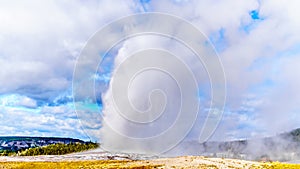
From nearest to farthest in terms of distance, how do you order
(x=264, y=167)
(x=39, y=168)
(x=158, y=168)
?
(x=158, y=168)
(x=264, y=167)
(x=39, y=168)

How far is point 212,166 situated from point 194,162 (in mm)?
4309

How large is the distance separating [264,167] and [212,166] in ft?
34.0

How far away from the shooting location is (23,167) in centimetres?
7162

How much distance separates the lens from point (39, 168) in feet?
234

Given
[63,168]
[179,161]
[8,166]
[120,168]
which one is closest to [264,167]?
[179,161]

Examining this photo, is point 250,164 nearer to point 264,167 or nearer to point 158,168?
point 264,167

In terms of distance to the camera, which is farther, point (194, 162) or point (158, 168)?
point (194, 162)

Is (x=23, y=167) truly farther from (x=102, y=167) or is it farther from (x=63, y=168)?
(x=102, y=167)

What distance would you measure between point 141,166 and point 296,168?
96.4ft

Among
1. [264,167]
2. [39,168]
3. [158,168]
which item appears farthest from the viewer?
[39,168]

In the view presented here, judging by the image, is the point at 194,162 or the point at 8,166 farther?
the point at 8,166

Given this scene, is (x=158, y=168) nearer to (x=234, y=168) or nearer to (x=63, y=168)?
(x=234, y=168)

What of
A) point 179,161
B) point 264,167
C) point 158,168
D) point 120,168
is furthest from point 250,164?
point 120,168

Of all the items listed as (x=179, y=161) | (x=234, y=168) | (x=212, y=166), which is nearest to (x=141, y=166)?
(x=179, y=161)
